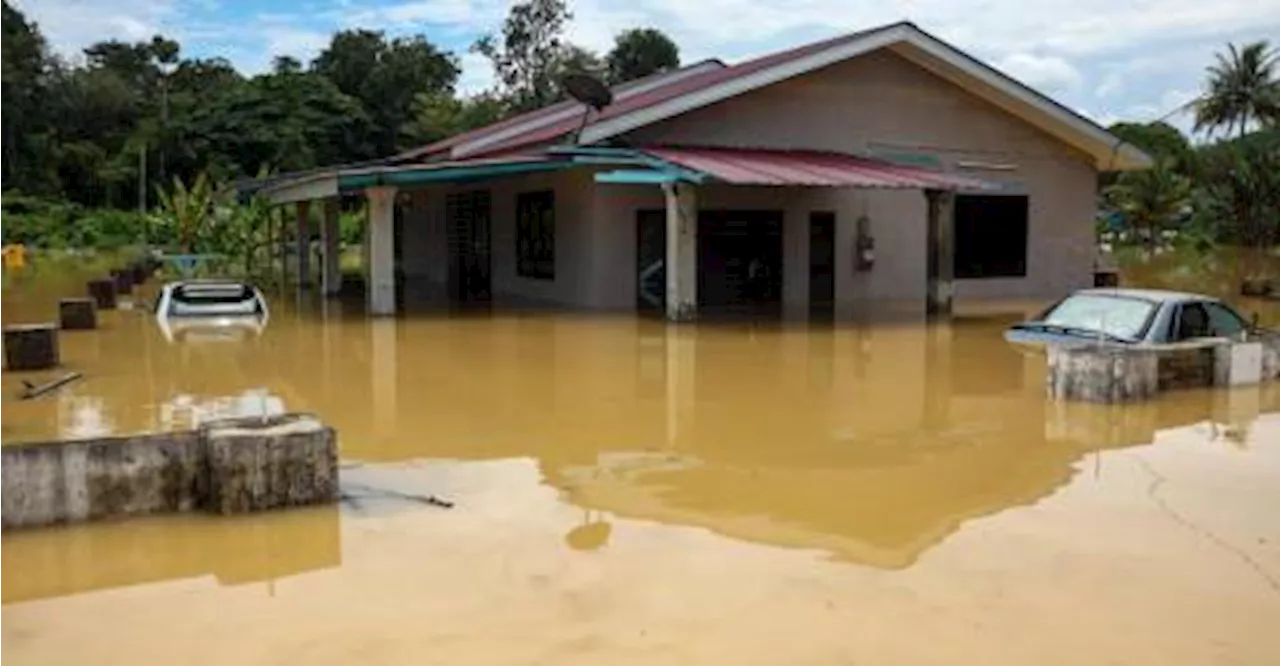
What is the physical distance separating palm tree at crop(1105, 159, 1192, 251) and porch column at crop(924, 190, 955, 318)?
29.6 m

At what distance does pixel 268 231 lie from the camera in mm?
34781

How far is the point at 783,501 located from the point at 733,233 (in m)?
15.6

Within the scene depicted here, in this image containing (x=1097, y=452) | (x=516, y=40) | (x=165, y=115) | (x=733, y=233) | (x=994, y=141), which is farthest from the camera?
(x=516, y=40)

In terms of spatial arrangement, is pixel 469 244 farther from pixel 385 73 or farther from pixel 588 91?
pixel 385 73

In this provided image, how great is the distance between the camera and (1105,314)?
13367 mm

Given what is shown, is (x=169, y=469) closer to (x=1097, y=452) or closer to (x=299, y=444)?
(x=299, y=444)

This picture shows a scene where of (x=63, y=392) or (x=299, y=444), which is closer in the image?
(x=299, y=444)

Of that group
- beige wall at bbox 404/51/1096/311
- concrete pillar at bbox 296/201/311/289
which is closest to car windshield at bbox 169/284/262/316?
beige wall at bbox 404/51/1096/311

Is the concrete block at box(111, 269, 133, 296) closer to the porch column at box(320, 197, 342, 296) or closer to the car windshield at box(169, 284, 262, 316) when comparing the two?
the porch column at box(320, 197, 342, 296)

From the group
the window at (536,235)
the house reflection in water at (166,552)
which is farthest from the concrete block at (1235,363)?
the window at (536,235)

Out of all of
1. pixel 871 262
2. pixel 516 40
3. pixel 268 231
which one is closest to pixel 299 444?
pixel 871 262

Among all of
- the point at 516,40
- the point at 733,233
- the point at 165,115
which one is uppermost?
the point at 516,40

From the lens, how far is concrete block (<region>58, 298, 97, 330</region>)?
18.2 m

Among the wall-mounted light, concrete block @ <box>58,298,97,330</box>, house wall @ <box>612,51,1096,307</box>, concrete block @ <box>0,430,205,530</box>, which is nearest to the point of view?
concrete block @ <box>0,430,205,530</box>
